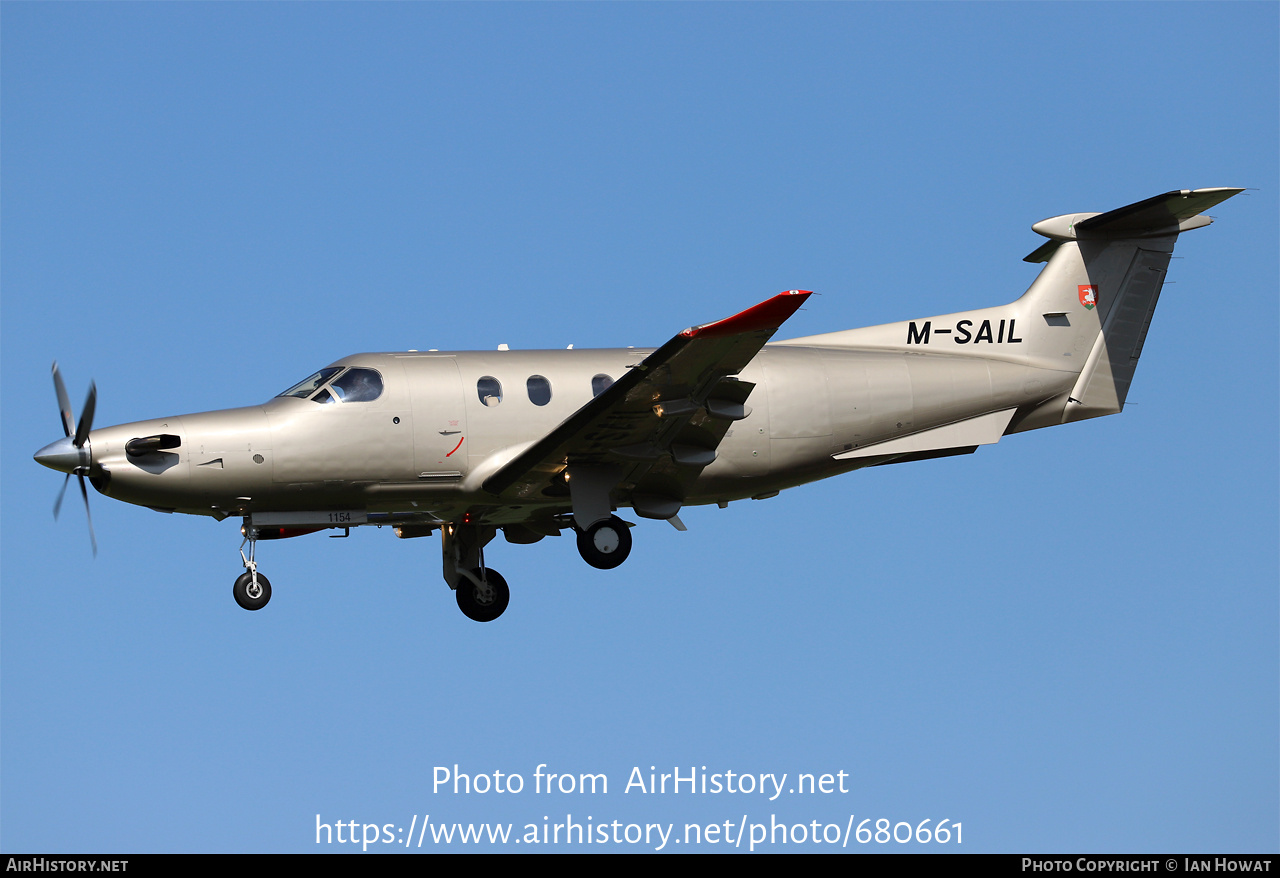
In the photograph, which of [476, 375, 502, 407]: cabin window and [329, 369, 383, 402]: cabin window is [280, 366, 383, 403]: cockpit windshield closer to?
[329, 369, 383, 402]: cabin window

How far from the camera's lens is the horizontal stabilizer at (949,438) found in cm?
2378

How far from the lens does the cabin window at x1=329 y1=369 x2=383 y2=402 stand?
72.4 feet

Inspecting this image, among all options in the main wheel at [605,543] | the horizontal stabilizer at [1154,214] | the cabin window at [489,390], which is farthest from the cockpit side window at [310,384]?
the horizontal stabilizer at [1154,214]

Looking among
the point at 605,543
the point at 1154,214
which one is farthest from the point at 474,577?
the point at 1154,214

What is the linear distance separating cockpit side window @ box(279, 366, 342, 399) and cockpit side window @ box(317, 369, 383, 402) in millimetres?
212

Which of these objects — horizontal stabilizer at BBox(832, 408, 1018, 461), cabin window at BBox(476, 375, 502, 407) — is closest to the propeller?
cabin window at BBox(476, 375, 502, 407)

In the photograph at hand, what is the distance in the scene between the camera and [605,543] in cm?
2256

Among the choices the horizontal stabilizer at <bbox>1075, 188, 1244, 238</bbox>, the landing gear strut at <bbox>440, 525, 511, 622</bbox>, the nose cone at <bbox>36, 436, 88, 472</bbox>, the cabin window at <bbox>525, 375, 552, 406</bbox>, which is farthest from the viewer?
the landing gear strut at <bbox>440, 525, 511, 622</bbox>

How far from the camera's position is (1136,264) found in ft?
82.7

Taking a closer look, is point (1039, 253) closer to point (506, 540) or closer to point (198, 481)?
point (506, 540)

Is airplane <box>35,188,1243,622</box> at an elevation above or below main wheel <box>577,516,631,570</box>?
above

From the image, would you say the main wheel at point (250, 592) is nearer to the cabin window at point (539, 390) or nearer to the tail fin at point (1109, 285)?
the cabin window at point (539, 390)

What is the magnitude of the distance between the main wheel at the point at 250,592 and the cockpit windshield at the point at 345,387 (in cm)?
264

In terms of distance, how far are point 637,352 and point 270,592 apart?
21.1 ft
